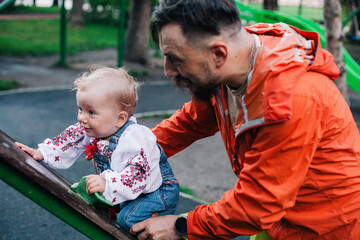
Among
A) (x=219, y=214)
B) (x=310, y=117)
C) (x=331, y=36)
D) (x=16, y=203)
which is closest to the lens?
(x=310, y=117)

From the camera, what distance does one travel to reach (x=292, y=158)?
1468 millimetres

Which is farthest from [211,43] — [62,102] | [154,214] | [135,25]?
[135,25]

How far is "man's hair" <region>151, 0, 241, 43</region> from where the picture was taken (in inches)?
59.5

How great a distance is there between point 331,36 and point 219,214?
4.99 metres

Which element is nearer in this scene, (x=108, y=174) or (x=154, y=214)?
(x=108, y=174)

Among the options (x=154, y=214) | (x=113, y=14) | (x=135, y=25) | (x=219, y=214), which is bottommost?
(x=113, y=14)

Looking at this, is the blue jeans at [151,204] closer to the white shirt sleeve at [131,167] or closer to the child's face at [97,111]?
the white shirt sleeve at [131,167]

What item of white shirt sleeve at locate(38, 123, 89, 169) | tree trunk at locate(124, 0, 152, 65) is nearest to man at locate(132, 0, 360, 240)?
white shirt sleeve at locate(38, 123, 89, 169)

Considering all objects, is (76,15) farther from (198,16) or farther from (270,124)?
(270,124)

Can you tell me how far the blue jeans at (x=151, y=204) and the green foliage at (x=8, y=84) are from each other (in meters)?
6.81

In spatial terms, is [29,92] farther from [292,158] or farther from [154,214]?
[292,158]

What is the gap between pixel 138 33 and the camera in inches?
439

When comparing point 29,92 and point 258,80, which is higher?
point 258,80

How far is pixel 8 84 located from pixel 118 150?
7133mm
